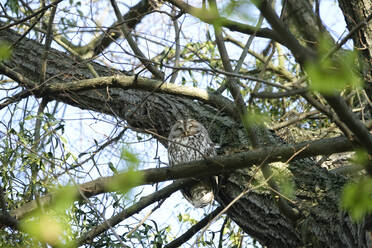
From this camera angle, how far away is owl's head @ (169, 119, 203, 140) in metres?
3.64

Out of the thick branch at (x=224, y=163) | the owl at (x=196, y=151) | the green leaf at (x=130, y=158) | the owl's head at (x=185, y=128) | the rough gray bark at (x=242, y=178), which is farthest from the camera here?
the owl's head at (x=185, y=128)

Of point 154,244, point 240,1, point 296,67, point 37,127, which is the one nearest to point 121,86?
point 37,127

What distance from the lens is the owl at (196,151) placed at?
3.47 metres

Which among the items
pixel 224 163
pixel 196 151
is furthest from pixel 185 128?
pixel 224 163

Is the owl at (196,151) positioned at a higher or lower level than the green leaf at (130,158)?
higher

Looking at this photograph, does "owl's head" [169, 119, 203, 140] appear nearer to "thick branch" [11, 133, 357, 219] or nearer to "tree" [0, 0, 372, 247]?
"tree" [0, 0, 372, 247]

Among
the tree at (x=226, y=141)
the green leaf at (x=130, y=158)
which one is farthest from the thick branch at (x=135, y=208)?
the green leaf at (x=130, y=158)

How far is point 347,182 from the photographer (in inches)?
111

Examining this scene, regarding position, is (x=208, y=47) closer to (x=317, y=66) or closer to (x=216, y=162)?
(x=216, y=162)

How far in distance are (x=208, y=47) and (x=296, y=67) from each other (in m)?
0.92

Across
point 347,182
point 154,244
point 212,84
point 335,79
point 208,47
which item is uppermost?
point 208,47

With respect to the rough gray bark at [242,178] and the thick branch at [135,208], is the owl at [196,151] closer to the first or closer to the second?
the rough gray bark at [242,178]

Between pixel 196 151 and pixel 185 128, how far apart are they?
0.19 m

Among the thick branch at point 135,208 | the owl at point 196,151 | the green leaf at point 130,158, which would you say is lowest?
the green leaf at point 130,158
